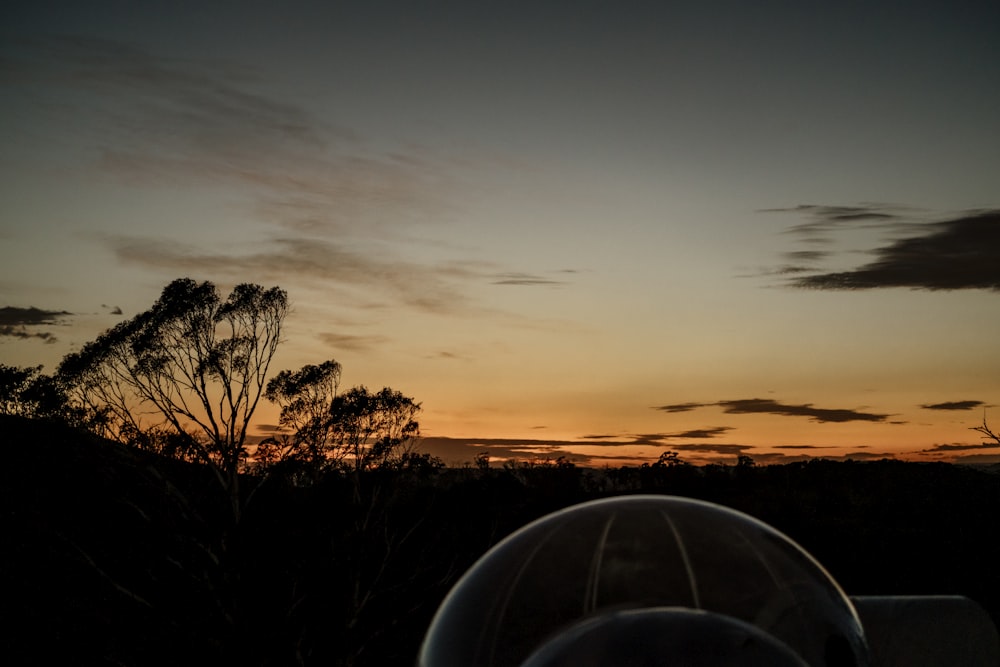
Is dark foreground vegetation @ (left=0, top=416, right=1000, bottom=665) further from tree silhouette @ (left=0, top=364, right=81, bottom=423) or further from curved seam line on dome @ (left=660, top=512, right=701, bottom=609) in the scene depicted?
curved seam line on dome @ (left=660, top=512, right=701, bottom=609)

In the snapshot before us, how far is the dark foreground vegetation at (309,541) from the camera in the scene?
62.2 feet

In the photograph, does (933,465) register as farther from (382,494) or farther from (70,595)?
(70,595)

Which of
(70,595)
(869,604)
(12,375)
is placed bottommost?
(70,595)

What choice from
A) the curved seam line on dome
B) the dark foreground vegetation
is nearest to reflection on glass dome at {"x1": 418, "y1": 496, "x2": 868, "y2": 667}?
the curved seam line on dome

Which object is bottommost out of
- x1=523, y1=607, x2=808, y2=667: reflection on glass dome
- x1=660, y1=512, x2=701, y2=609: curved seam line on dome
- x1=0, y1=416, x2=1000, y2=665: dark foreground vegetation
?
x1=0, y1=416, x2=1000, y2=665: dark foreground vegetation

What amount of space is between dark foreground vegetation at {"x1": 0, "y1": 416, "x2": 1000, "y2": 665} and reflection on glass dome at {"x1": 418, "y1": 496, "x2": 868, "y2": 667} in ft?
52.4

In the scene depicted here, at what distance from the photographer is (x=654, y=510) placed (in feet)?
9.46

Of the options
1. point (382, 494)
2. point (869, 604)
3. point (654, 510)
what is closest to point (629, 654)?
point (654, 510)

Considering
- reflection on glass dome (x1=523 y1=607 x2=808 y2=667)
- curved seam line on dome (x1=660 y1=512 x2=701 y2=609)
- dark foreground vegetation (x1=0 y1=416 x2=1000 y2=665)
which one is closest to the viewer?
reflection on glass dome (x1=523 y1=607 x2=808 y2=667)

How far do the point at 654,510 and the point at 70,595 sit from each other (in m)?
31.5

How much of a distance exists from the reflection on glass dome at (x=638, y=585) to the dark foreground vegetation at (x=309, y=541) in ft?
52.4

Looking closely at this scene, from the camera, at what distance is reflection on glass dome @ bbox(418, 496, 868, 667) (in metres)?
2.54

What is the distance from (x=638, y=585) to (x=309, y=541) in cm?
2591

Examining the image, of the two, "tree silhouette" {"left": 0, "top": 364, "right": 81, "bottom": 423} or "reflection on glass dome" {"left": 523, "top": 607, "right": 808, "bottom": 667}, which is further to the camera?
"tree silhouette" {"left": 0, "top": 364, "right": 81, "bottom": 423}
